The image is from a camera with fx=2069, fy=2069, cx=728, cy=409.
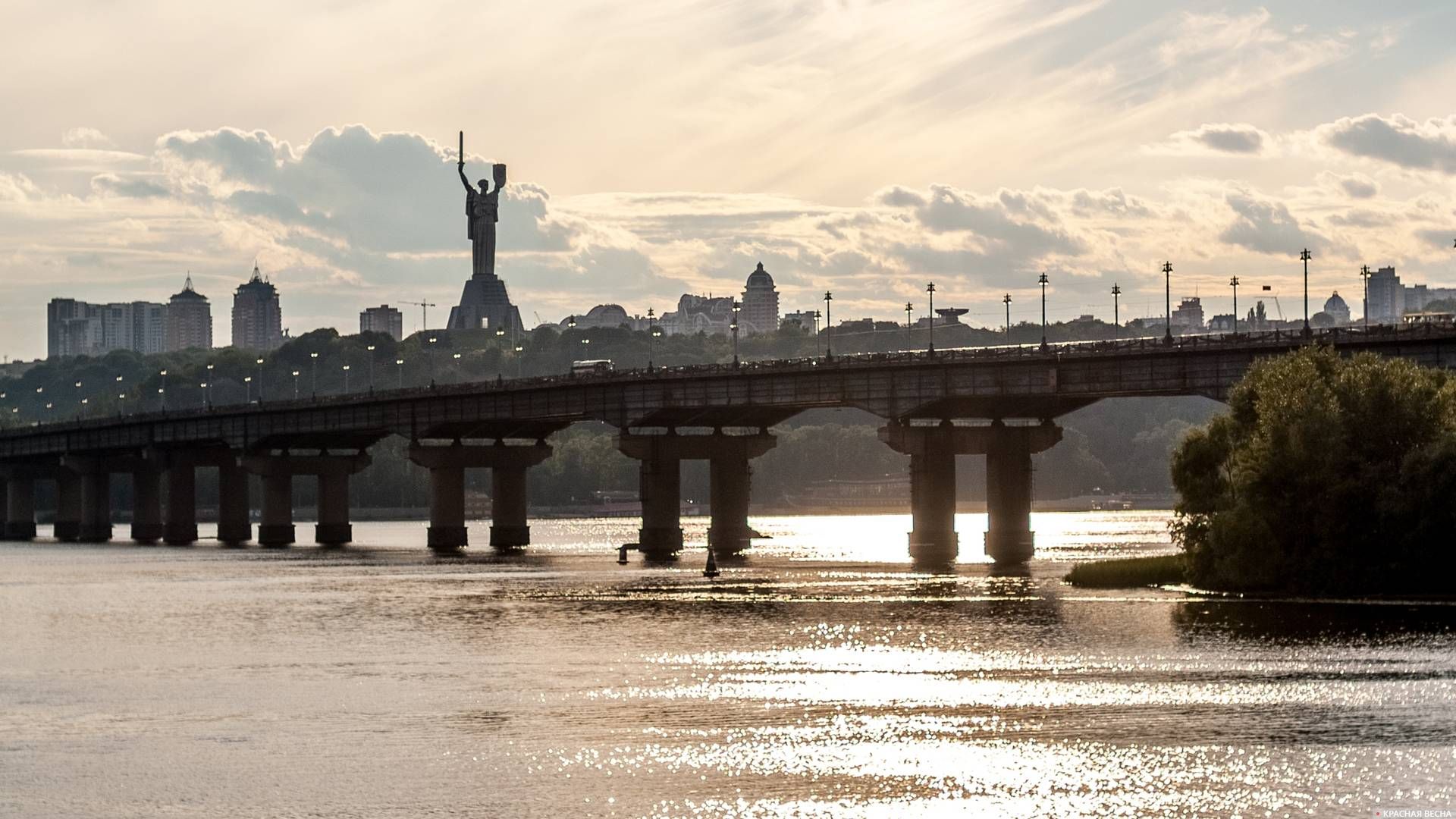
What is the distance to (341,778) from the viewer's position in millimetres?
55219

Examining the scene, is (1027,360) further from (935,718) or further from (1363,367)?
(935,718)

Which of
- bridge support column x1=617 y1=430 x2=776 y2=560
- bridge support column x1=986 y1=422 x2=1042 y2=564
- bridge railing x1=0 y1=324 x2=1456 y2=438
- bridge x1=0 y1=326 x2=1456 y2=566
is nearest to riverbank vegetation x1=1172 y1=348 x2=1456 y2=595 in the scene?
bridge railing x1=0 y1=324 x2=1456 y2=438

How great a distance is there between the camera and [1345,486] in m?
98.6

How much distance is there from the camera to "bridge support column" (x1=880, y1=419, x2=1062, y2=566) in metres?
170

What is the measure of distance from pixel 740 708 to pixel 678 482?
12333 cm

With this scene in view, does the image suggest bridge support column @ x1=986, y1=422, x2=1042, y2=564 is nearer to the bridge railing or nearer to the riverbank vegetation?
the bridge railing

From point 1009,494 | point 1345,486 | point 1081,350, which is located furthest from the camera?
point 1009,494

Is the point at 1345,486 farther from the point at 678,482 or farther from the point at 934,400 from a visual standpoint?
the point at 678,482

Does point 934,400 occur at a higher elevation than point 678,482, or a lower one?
higher

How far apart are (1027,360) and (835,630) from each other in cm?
6402

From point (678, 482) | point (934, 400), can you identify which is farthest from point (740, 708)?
point (678, 482)

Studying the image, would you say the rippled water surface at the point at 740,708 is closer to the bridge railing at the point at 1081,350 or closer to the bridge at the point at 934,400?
the bridge railing at the point at 1081,350

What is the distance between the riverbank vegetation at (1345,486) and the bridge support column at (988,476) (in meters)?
62.8

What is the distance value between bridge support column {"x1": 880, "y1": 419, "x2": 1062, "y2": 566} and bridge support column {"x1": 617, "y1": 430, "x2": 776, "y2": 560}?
23.8 metres
